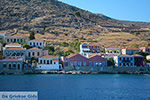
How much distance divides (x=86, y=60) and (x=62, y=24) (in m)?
62.2

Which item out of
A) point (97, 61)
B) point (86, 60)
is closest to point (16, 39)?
point (86, 60)

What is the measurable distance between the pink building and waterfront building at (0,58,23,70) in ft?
35.4

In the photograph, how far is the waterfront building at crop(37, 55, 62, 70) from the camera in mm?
68500

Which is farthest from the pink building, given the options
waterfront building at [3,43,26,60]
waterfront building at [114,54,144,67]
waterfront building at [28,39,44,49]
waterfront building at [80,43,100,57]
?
waterfront building at [28,39,44,49]

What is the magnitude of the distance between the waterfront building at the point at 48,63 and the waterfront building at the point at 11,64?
4.16 meters

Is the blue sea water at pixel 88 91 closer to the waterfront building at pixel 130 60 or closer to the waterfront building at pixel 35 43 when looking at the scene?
the waterfront building at pixel 130 60

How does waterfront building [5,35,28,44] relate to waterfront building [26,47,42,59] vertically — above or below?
above

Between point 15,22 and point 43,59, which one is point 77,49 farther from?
point 15,22

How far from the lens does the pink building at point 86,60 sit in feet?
231

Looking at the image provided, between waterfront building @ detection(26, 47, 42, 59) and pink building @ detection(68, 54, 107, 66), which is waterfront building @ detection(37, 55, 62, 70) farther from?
waterfront building @ detection(26, 47, 42, 59)

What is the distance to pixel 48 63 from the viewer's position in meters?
70.2

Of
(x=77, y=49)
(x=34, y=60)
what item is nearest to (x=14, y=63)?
(x=34, y=60)

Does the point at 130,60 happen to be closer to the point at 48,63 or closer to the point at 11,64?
the point at 48,63

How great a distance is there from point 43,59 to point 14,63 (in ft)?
23.4
